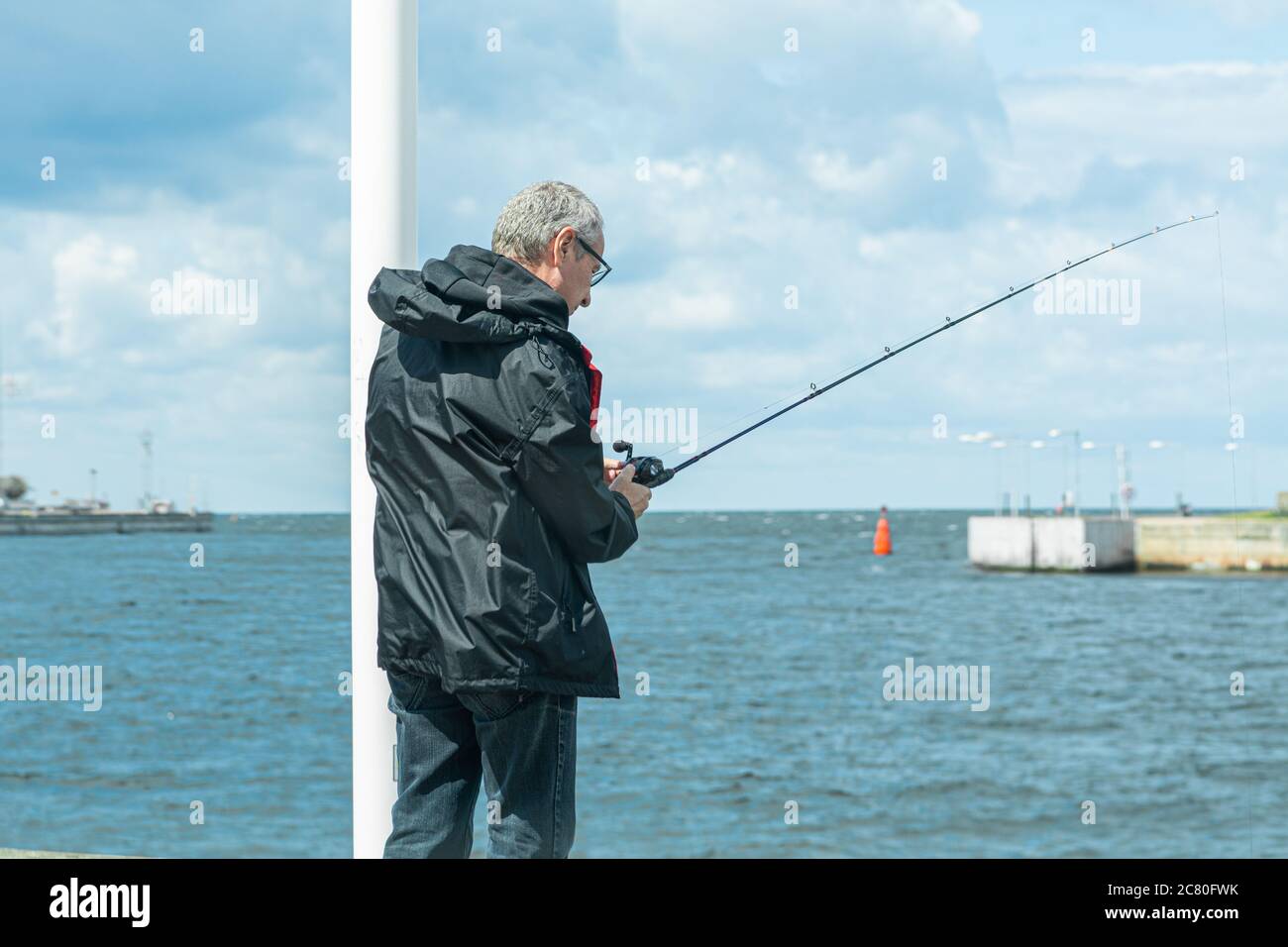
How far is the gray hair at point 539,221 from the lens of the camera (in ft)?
7.95

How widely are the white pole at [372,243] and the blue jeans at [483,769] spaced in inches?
13.3

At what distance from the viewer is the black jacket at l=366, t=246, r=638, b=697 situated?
2234mm

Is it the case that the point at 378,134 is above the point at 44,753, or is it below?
above

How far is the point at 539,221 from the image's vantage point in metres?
2.43

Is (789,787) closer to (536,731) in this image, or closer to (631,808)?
(631,808)

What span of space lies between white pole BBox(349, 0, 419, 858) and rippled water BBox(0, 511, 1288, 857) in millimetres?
12423

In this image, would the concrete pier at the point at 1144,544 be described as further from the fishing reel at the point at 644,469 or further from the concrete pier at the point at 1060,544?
the fishing reel at the point at 644,469

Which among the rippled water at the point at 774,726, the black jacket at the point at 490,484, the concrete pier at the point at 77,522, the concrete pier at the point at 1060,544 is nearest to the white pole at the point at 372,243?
the black jacket at the point at 490,484

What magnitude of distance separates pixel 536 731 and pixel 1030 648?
35511 millimetres

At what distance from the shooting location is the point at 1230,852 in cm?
1633

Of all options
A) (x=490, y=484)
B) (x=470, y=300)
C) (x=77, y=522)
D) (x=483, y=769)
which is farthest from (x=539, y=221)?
(x=77, y=522)

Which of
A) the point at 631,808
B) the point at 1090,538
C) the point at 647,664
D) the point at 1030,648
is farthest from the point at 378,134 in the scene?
the point at 1090,538
